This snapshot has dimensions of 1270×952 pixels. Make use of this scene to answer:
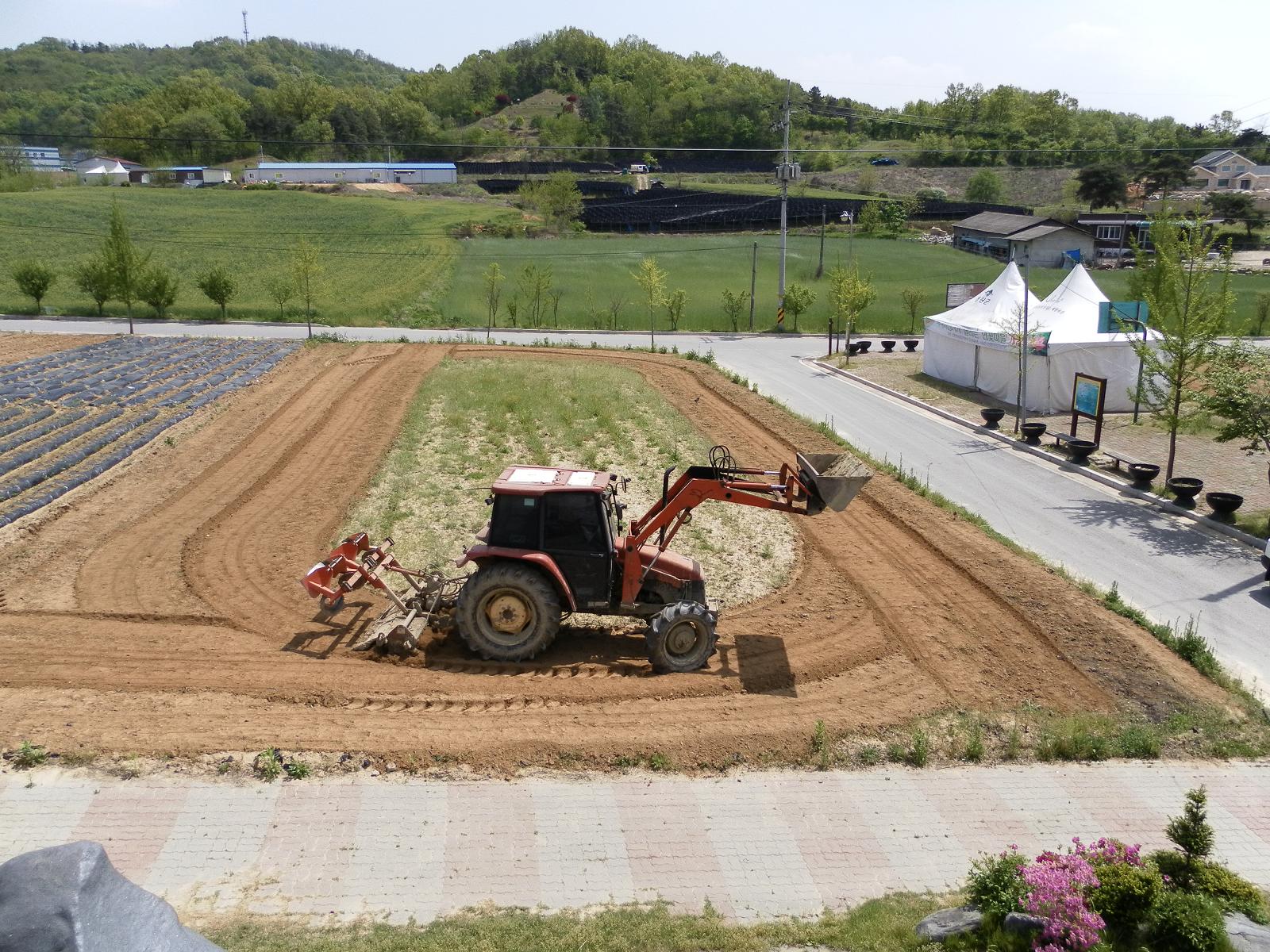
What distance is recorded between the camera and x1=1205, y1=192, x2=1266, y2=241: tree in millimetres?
85500

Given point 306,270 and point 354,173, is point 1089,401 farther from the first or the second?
point 354,173

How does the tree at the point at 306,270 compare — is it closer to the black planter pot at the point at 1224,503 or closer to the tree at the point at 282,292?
the tree at the point at 282,292

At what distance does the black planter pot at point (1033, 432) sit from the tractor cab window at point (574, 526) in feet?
56.9

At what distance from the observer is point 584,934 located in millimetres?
7648

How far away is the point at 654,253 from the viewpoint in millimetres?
78375

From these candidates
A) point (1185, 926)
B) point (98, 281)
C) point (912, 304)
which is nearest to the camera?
point (1185, 926)

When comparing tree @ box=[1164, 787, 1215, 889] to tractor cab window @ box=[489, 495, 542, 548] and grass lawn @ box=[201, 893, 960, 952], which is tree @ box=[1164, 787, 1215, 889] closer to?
grass lawn @ box=[201, 893, 960, 952]

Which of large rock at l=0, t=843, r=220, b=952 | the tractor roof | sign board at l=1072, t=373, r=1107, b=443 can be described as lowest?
sign board at l=1072, t=373, r=1107, b=443

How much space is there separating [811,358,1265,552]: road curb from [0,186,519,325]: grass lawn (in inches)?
1075

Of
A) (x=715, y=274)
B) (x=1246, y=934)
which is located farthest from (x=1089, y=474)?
(x=715, y=274)

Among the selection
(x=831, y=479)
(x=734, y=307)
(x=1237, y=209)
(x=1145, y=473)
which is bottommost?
(x=1145, y=473)

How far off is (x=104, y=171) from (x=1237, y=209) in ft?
433

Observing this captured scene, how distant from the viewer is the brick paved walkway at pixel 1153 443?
22.1 meters

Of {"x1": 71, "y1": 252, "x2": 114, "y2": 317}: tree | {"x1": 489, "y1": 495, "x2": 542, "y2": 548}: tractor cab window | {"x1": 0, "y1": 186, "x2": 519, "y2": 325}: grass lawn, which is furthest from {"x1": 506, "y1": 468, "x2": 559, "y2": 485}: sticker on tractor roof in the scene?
{"x1": 71, "y1": 252, "x2": 114, "y2": 317}: tree
